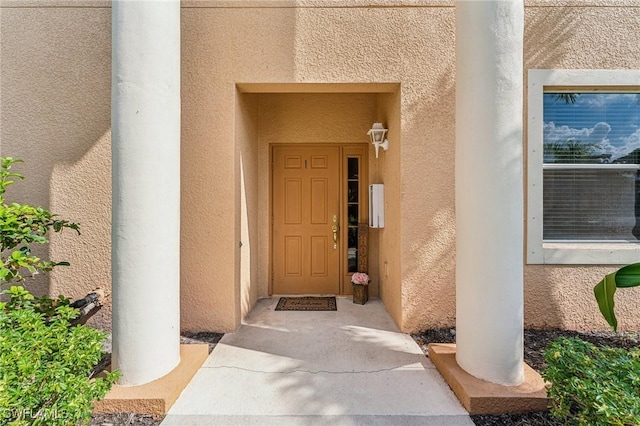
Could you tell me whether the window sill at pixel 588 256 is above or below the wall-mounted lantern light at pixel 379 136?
below

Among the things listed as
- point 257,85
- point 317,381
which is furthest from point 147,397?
point 257,85

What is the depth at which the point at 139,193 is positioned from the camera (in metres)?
2.51

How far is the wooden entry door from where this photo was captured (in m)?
5.36

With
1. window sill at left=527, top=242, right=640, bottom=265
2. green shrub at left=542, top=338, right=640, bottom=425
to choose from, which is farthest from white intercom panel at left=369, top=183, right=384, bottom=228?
green shrub at left=542, top=338, right=640, bottom=425

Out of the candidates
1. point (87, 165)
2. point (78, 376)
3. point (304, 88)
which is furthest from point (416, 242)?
point (87, 165)

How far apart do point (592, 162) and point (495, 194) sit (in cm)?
254

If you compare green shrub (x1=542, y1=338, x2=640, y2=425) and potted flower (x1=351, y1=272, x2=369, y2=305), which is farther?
potted flower (x1=351, y1=272, x2=369, y2=305)

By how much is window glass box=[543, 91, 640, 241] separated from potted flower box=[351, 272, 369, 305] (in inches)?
100.0

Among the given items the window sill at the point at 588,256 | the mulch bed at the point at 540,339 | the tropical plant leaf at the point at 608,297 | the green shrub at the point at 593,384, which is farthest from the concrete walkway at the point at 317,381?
the window sill at the point at 588,256

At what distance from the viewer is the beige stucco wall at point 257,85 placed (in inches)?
150

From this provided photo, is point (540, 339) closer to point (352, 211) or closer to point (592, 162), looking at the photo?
A: point (592, 162)

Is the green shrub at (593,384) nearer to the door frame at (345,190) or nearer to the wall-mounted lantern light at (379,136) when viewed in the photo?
the wall-mounted lantern light at (379,136)

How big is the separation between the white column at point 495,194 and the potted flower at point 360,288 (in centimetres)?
226

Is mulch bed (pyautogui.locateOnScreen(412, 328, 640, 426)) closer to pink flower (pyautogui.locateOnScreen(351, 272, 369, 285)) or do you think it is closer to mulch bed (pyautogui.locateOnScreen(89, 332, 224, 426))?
pink flower (pyautogui.locateOnScreen(351, 272, 369, 285))
